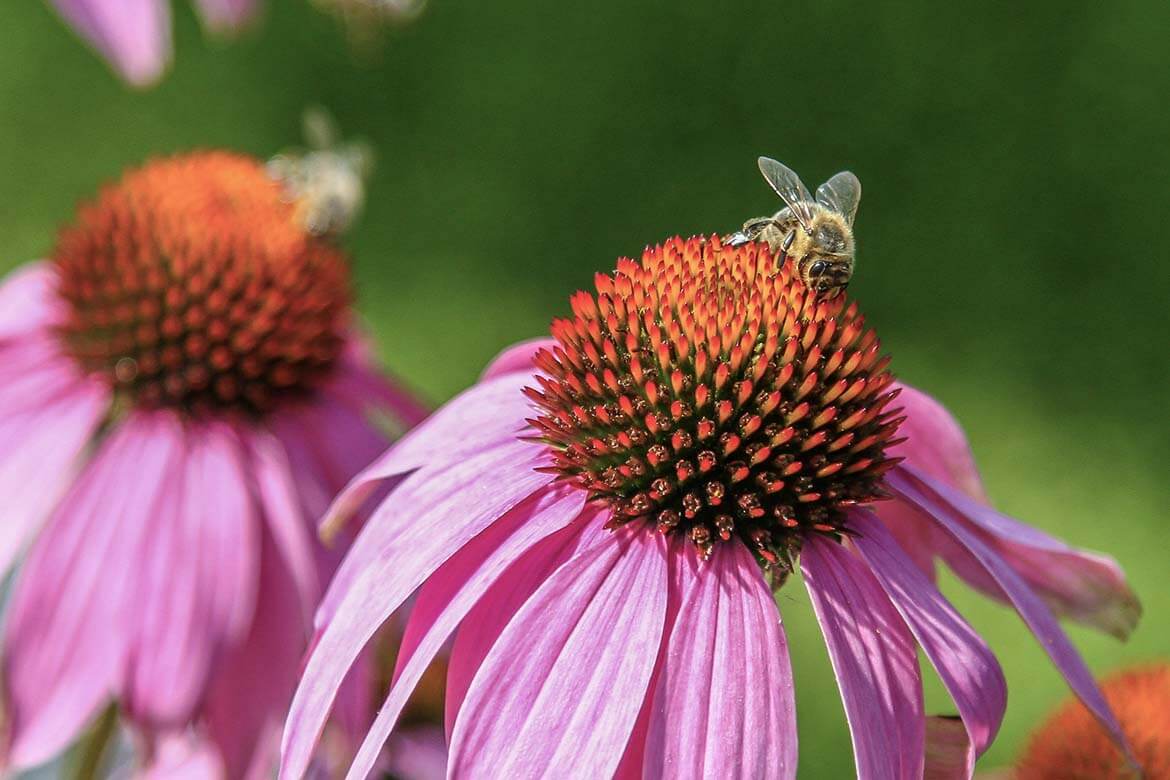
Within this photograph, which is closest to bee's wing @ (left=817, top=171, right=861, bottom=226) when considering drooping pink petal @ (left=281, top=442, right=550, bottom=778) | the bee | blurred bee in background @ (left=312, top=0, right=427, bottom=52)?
the bee

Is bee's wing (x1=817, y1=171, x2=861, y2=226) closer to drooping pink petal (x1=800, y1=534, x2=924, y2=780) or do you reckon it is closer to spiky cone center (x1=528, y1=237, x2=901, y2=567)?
spiky cone center (x1=528, y1=237, x2=901, y2=567)

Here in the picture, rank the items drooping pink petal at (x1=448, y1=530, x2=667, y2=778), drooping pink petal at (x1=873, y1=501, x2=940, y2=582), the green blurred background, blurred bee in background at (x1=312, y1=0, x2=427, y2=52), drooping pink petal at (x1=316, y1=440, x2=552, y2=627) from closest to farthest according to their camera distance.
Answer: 1. drooping pink petal at (x1=448, y1=530, x2=667, y2=778)
2. drooping pink petal at (x1=316, y1=440, x2=552, y2=627)
3. drooping pink petal at (x1=873, y1=501, x2=940, y2=582)
4. blurred bee in background at (x1=312, y1=0, x2=427, y2=52)
5. the green blurred background

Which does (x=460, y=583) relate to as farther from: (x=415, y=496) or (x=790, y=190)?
(x=790, y=190)

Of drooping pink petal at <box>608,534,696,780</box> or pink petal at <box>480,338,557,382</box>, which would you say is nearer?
drooping pink petal at <box>608,534,696,780</box>

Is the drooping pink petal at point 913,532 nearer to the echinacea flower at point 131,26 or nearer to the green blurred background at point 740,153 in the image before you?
the echinacea flower at point 131,26

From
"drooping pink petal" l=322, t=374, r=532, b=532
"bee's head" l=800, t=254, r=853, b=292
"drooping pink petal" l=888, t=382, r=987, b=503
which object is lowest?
"drooping pink petal" l=888, t=382, r=987, b=503

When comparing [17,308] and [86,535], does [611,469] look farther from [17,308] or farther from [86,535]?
[17,308]
